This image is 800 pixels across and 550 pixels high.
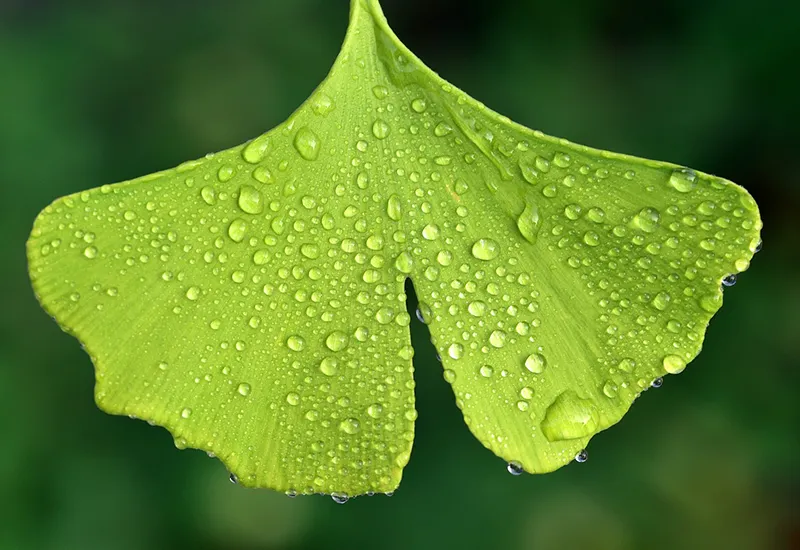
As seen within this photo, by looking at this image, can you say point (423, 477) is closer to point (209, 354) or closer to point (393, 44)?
point (209, 354)

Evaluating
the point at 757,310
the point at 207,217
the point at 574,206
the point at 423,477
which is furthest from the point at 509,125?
the point at 757,310

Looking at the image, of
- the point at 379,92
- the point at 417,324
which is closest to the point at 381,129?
the point at 379,92

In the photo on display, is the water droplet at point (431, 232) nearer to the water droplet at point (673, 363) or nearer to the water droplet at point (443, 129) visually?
the water droplet at point (443, 129)

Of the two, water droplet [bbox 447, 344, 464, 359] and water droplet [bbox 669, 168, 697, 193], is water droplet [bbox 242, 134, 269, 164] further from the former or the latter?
water droplet [bbox 669, 168, 697, 193]

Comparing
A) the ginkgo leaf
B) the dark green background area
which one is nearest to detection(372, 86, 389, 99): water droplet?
the ginkgo leaf

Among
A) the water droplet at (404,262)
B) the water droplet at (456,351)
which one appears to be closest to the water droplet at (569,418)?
the water droplet at (456,351)

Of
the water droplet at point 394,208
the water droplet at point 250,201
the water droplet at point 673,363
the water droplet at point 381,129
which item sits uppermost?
the water droplet at point 381,129

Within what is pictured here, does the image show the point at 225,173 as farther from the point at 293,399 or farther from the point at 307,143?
the point at 293,399
